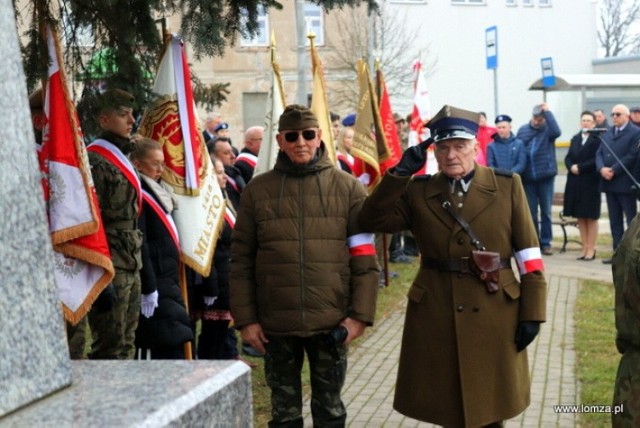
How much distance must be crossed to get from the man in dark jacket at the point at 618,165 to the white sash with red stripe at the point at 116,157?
374 inches

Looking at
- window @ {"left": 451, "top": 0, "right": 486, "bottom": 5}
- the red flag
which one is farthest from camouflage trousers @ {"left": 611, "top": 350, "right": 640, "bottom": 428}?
window @ {"left": 451, "top": 0, "right": 486, "bottom": 5}

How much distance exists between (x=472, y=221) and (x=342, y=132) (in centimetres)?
778

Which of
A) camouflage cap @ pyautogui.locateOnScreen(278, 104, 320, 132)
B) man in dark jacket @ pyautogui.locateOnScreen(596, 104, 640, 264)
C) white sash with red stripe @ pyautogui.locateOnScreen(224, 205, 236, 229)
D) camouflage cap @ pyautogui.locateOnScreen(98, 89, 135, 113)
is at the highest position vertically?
camouflage cap @ pyautogui.locateOnScreen(98, 89, 135, 113)

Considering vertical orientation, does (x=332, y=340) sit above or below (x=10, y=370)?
below

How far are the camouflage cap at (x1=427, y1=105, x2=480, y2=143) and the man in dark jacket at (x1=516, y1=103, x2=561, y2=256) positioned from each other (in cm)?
1072

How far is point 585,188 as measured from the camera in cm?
1534

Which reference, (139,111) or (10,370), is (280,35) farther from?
(10,370)

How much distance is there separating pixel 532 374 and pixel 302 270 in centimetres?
331

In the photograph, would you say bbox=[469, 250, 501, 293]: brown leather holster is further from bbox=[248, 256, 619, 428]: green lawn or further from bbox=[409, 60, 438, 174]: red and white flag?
Answer: bbox=[409, 60, 438, 174]: red and white flag

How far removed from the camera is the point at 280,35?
1441 inches

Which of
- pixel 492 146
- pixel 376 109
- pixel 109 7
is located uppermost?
pixel 109 7

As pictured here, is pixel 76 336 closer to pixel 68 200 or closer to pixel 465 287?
pixel 68 200

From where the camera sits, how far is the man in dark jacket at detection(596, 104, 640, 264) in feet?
47.4

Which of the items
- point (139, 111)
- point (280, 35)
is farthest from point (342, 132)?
point (280, 35)
